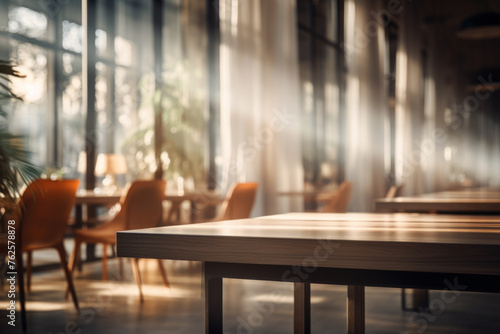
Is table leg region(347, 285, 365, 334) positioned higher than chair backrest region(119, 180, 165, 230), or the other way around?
chair backrest region(119, 180, 165, 230)

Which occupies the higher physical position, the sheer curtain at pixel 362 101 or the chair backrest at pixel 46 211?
the sheer curtain at pixel 362 101

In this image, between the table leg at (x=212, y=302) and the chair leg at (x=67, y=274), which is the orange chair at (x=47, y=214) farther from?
the table leg at (x=212, y=302)

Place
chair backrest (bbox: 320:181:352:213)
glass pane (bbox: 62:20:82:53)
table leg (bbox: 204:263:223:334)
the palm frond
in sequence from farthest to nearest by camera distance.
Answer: glass pane (bbox: 62:20:82:53) → chair backrest (bbox: 320:181:352:213) → the palm frond → table leg (bbox: 204:263:223:334)

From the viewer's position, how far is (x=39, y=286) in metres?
4.43

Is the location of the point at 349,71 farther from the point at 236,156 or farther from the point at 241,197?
the point at 241,197

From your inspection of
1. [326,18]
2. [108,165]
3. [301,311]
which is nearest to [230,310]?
[301,311]

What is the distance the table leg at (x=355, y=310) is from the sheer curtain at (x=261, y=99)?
413 centimetres

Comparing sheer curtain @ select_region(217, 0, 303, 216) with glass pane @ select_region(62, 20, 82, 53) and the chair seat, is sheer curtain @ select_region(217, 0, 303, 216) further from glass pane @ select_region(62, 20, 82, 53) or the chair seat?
the chair seat

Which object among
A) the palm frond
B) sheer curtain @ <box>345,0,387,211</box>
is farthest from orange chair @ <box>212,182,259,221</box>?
sheer curtain @ <box>345,0,387,211</box>

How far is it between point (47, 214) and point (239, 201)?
58.0 inches

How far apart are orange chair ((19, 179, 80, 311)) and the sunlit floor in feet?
1.00

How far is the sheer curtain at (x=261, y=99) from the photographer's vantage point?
19.1 feet

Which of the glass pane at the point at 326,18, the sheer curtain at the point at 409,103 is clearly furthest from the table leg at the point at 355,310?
the sheer curtain at the point at 409,103

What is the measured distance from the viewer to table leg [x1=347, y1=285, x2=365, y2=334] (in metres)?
1.69
